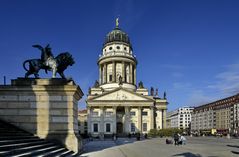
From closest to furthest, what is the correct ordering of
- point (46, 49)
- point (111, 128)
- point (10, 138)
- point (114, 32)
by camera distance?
point (10, 138) → point (46, 49) → point (111, 128) → point (114, 32)

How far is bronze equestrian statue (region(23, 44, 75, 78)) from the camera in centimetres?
1941

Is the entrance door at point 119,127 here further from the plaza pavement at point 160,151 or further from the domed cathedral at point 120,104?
the plaza pavement at point 160,151

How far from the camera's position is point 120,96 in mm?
93500

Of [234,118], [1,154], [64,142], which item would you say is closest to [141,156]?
[64,142]

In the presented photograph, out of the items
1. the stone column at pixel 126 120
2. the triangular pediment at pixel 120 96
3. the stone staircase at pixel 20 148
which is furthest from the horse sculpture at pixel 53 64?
the stone column at pixel 126 120

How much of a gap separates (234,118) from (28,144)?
129 metres

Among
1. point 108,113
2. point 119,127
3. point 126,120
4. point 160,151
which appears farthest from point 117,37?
point 160,151

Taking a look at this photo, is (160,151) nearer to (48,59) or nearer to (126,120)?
(48,59)

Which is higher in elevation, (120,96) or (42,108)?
(42,108)

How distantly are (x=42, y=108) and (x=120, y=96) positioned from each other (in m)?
75.5

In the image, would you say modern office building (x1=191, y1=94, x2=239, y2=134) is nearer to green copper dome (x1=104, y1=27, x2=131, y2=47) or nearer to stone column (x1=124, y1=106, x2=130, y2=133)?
green copper dome (x1=104, y1=27, x2=131, y2=47)

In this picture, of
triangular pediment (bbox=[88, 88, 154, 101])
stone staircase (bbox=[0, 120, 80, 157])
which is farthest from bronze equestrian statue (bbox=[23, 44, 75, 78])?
triangular pediment (bbox=[88, 88, 154, 101])

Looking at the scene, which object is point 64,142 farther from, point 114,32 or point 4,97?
point 114,32

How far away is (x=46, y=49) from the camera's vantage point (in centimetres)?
1981
